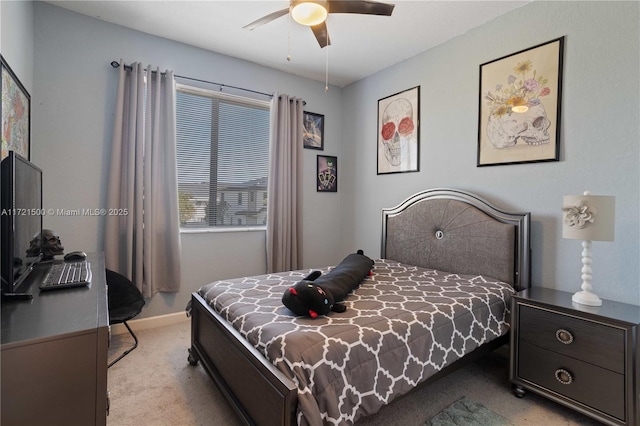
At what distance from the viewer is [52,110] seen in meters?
2.51

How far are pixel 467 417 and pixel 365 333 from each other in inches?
36.8

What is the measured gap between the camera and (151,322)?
2.95 metres

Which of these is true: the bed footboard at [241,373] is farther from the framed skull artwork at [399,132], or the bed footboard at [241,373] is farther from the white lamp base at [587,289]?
the framed skull artwork at [399,132]

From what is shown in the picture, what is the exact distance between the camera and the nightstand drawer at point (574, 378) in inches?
63.1

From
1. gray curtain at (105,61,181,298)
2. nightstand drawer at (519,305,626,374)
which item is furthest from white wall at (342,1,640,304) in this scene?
gray curtain at (105,61,181,298)

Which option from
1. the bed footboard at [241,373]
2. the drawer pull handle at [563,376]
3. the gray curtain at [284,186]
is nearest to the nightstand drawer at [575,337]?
the drawer pull handle at [563,376]

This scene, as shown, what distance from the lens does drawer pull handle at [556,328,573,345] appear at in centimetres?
175

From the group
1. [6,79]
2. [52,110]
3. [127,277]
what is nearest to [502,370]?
[127,277]

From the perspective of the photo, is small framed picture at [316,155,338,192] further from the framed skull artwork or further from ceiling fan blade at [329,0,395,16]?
ceiling fan blade at [329,0,395,16]

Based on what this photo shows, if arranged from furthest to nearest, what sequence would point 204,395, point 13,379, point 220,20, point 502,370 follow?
point 220,20 < point 502,370 < point 204,395 < point 13,379

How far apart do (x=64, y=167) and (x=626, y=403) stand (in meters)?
4.13

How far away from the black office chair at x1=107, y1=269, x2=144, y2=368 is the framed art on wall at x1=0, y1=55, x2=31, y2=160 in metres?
1.13

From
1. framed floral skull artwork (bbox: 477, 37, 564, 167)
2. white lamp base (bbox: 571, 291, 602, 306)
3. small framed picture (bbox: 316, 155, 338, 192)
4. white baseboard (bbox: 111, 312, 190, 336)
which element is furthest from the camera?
small framed picture (bbox: 316, 155, 338, 192)

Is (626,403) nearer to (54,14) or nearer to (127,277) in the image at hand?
(127,277)
